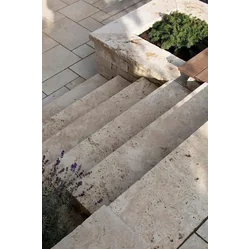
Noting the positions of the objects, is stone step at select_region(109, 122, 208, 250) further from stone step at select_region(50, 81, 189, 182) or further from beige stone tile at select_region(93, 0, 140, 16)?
beige stone tile at select_region(93, 0, 140, 16)

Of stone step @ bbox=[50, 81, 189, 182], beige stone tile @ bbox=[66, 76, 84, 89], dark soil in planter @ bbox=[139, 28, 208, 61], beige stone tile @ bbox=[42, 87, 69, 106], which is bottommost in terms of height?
beige stone tile @ bbox=[42, 87, 69, 106]

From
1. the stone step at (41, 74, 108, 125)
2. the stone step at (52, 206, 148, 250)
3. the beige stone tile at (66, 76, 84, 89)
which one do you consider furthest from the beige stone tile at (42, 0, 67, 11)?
the stone step at (52, 206, 148, 250)

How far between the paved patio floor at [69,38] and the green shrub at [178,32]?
49.5 inches

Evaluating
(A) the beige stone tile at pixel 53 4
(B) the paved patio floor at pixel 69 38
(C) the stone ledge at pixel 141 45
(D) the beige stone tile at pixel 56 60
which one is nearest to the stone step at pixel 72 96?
(B) the paved patio floor at pixel 69 38

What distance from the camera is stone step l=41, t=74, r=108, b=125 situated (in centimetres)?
529

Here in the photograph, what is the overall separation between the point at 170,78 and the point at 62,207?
2.30 metres

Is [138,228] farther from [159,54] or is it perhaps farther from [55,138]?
[159,54]

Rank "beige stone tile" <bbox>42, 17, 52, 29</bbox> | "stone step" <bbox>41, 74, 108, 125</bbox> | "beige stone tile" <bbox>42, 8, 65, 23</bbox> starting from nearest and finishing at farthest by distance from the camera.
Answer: "stone step" <bbox>41, 74, 108, 125</bbox> < "beige stone tile" <bbox>42, 17, 52, 29</bbox> < "beige stone tile" <bbox>42, 8, 65, 23</bbox>

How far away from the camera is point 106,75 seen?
5652 mm

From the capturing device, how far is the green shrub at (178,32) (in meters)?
4.98

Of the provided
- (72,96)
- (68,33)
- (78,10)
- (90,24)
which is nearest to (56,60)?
(68,33)

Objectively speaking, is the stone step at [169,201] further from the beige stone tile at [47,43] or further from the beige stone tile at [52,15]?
the beige stone tile at [52,15]

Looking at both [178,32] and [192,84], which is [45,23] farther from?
[192,84]
